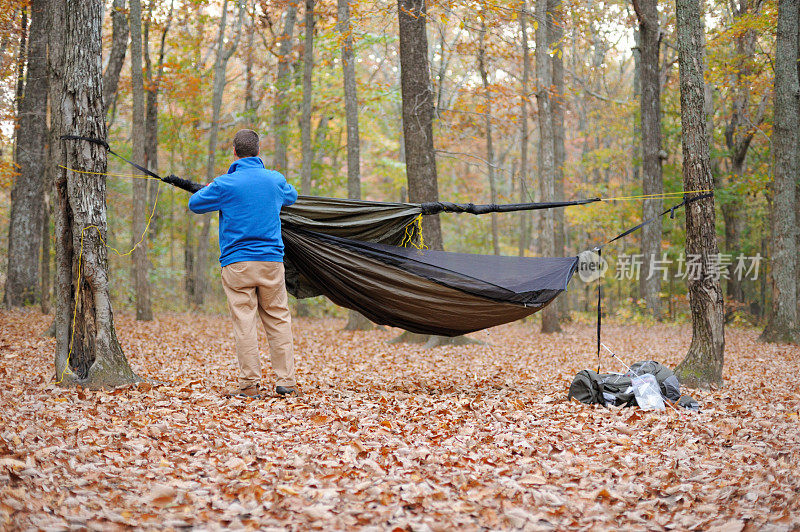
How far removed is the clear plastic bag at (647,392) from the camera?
440 centimetres

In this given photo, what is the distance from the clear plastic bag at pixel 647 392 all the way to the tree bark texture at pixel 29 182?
9.97 m

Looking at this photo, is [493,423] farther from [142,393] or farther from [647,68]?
[647,68]

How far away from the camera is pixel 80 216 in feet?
13.8

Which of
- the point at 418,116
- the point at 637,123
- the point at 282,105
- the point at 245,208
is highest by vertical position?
the point at 282,105

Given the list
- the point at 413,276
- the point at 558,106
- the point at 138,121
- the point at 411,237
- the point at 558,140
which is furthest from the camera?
the point at 558,140

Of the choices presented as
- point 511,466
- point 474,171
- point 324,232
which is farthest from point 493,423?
point 474,171

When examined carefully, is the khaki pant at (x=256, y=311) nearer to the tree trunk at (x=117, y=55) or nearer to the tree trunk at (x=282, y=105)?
the tree trunk at (x=117, y=55)

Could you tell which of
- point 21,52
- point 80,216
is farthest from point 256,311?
point 21,52

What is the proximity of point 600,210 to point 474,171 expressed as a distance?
8.95 m

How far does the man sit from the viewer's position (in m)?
4.21

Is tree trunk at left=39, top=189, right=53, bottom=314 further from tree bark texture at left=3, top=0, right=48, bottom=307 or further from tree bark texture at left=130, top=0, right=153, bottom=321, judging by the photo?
tree bark texture at left=130, top=0, right=153, bottom=321

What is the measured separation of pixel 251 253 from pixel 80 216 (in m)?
1.17

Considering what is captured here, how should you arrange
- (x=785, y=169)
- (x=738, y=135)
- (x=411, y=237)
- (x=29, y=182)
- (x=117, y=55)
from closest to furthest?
(x=411, y=237) → (x=785, y=169) → (x=117, y=55) → (x=29, y=182) → (x=738, y=135)

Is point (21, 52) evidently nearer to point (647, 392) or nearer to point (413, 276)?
point (413, 276)
